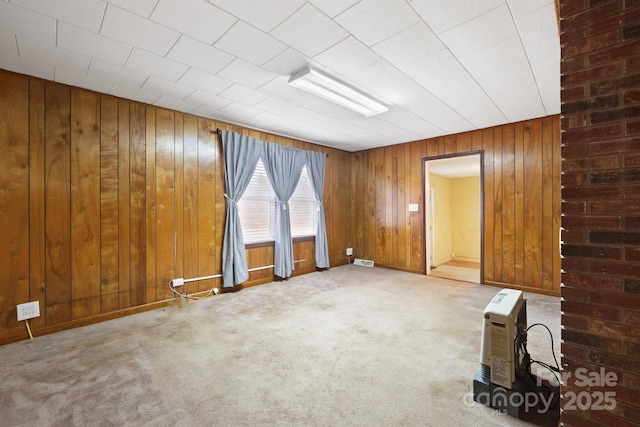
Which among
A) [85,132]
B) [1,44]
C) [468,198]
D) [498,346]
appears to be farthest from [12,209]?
[468,198]

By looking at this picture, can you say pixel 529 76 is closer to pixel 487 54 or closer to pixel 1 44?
pixel 487 54

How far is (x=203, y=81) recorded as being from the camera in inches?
111

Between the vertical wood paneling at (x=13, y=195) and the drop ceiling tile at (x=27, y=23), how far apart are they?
91 cm

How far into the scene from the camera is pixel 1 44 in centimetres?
215

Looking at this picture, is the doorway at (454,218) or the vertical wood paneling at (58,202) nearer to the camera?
the vertical wood paneling at (58,202)

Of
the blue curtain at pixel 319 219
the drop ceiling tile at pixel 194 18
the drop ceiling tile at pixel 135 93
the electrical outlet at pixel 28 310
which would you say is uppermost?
the drop ceiling tile at pixel 135 93

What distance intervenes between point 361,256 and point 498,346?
452 centimetres

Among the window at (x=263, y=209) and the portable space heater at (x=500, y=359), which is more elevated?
the window at (x=263, y=209)

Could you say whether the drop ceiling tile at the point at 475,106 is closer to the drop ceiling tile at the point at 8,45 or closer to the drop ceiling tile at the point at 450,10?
the drop ceiling tile at the point at 450,10

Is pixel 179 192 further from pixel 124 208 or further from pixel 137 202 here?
pixel 124 208

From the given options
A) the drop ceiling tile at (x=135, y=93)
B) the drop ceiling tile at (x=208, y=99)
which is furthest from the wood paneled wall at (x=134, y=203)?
the drop ceiling tile at (x=208, y=99)

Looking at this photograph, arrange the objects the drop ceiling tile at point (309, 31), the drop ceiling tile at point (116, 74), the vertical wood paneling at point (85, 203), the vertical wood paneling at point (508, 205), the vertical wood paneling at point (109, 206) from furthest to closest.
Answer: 1. the vertical wood paneling at point (508, 205)
2. the vertical wood paneling at point (109, 206)
3. the vertical wood paneling at point (85, 203)
4. the drop ceiling tile at point (116, 74)
5. the drop ceiling tile at point (309, 31)

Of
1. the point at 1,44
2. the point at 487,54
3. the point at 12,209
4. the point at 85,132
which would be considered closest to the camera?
the point at 1,44

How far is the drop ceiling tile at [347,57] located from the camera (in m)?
2.20
